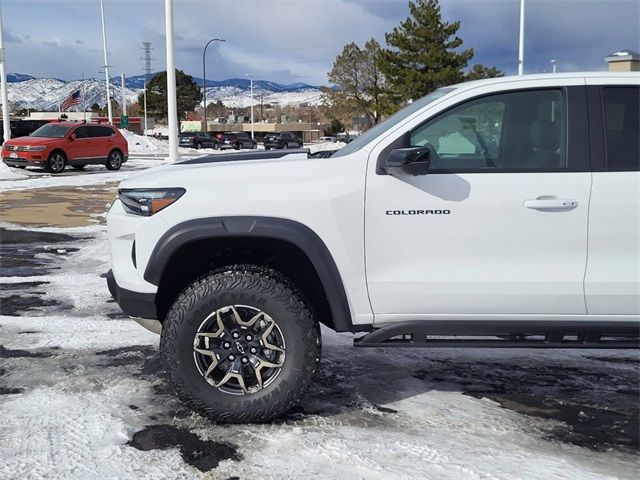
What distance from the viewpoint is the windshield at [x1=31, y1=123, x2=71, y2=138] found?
70.6 feet

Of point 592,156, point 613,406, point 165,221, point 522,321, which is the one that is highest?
point 592,156

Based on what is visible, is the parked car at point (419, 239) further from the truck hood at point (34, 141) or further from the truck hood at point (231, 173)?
the truck hood at point (34, 141)

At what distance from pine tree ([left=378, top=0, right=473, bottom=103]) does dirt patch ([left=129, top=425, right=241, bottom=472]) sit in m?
45.6

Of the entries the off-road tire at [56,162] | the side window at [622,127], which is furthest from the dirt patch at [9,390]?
the off-road tire at [56,162]

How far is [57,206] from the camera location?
13.5 metres

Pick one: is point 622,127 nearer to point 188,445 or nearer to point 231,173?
point 231,173

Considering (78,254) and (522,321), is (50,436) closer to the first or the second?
(522,321)

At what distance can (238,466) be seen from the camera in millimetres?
3285

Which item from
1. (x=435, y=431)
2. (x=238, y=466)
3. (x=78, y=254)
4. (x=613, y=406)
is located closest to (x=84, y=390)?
(x=238, y=466)

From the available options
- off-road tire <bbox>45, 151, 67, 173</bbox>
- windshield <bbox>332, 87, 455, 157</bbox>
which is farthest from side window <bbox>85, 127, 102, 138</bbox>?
windshield <bbox>332, 87, 455, 157</bbox>

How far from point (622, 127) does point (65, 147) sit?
66.8 feet

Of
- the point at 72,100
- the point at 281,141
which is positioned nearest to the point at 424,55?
the point at 281,141

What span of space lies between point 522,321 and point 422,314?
55 centimetres

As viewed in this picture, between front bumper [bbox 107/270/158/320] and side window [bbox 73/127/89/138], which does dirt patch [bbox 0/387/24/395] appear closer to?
front bumper [bbox 107/270/158/320]
